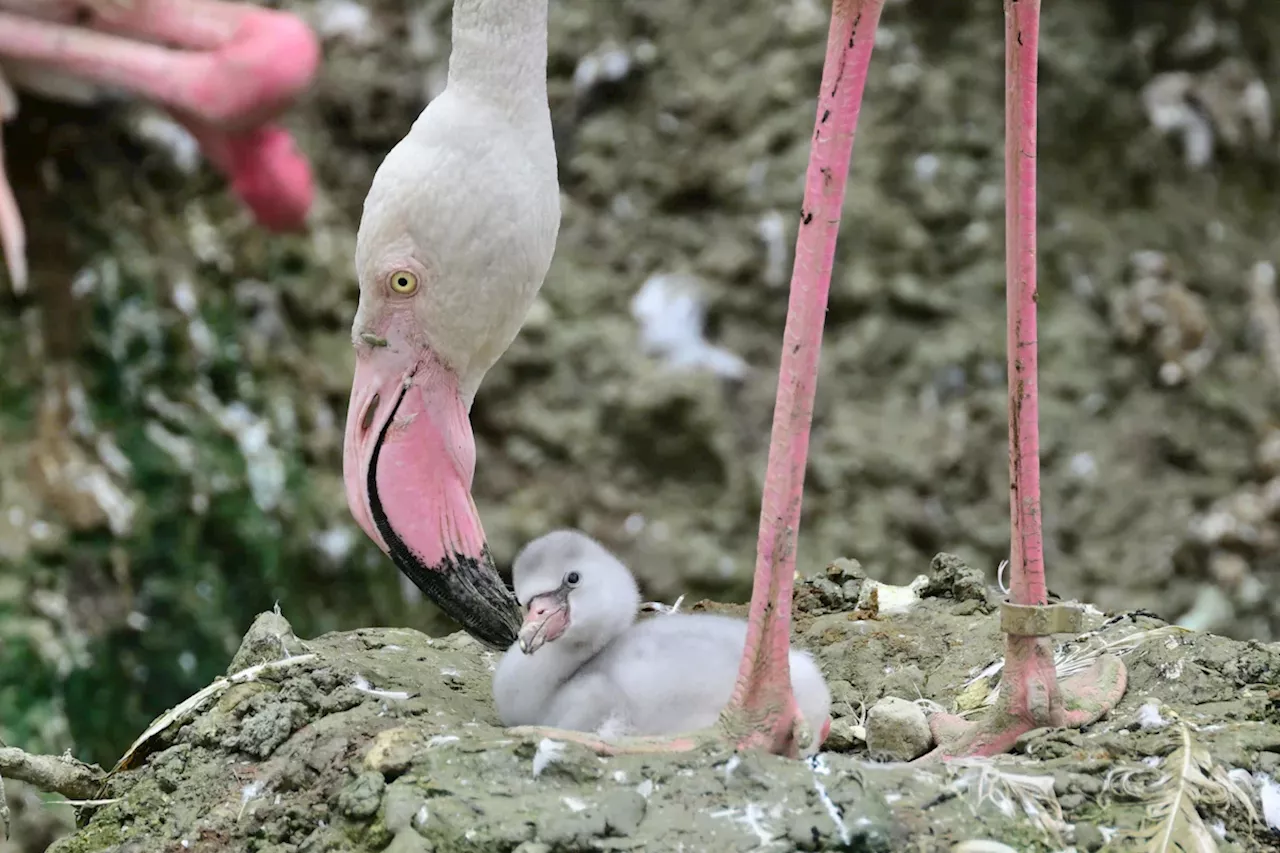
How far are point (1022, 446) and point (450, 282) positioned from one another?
54 centimetres

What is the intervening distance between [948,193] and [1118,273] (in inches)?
14.7

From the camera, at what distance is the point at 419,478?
1.21 meters

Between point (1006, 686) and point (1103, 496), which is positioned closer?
point (1006, 686)

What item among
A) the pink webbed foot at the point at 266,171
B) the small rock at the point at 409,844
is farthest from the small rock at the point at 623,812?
the pink webbed foot at the point at 266,171

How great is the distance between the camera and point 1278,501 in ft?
8.54

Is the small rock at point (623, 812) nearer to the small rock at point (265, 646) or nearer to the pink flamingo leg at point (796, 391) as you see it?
the pink flamingo leg at point (796, 391)

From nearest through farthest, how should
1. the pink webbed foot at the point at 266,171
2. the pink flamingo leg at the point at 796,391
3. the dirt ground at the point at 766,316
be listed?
the pink flamingo leg at the point at 796,391, the pink webbed foot at the point at 266,171, the dirt ground at the point at 766,316

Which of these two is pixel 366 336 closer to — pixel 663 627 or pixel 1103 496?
pixel 663 627

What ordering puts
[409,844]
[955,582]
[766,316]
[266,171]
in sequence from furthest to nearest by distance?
[766,316] < [266,171] < [955,582] < [409,844]

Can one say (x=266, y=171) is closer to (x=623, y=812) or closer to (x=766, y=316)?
(x=766, y=316)

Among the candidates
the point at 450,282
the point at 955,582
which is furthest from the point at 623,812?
the point at 955,582

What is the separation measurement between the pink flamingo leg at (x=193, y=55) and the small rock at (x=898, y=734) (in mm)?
1470

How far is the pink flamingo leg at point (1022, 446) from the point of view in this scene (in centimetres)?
121

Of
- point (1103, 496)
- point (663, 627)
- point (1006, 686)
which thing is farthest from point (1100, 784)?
point (1103, 496)
